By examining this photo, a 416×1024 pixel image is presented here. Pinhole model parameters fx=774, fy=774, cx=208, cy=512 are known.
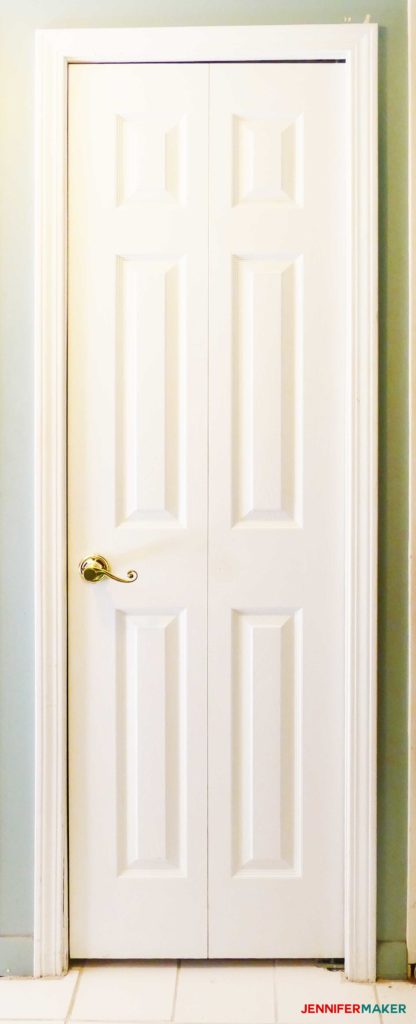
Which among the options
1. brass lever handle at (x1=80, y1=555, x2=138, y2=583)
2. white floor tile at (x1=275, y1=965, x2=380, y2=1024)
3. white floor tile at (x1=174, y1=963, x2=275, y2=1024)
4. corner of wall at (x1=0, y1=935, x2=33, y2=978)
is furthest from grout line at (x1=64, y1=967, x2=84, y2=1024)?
brass lever handle at (x1=80, y1=555, x2=138, y2=583)

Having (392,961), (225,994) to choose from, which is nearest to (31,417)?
(225,994)

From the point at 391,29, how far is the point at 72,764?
5.44ft

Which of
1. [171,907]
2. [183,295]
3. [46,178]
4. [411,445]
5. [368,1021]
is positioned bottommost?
[368,1021]

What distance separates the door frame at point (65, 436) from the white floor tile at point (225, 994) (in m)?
0.19

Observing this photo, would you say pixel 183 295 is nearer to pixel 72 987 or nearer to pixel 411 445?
pixel 411 445

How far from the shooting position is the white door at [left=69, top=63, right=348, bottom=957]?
62.7 inches

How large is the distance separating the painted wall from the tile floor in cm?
7

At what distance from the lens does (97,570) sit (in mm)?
Result: 1601

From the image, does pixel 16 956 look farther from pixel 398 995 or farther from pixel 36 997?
pixel 398 995

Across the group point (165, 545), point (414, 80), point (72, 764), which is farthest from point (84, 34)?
point (72, 764)

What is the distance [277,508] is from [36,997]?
1.12 meters

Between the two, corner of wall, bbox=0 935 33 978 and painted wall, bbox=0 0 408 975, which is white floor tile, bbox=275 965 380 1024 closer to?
painted wall, bbox=0 0 408 975

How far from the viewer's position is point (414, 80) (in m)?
1.56

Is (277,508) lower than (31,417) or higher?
lower
